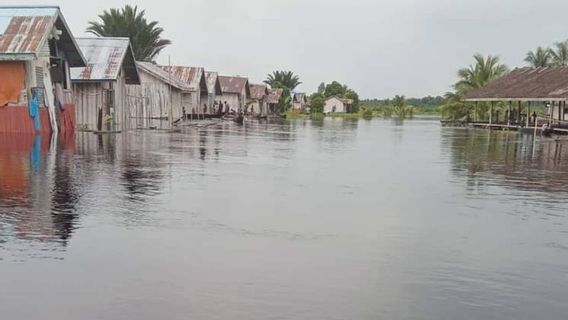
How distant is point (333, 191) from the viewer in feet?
38.5

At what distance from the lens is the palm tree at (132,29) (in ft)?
232

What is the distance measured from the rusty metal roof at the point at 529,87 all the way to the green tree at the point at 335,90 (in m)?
75.1

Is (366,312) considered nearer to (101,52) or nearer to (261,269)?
(261,269)

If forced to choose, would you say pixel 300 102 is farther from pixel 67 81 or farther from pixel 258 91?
pixel 67 81

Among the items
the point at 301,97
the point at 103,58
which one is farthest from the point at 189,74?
the point at 301,97

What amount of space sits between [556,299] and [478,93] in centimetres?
4940

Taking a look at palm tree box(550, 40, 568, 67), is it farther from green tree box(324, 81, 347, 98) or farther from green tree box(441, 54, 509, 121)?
green tree box(324, 81, 347, 98)

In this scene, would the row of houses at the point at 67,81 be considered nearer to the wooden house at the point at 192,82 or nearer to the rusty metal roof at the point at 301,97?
the wooden house at the point at 192,82

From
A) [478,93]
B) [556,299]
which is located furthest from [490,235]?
[478,93]

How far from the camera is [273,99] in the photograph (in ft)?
310

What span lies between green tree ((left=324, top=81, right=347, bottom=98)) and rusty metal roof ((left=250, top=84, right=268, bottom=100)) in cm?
3875

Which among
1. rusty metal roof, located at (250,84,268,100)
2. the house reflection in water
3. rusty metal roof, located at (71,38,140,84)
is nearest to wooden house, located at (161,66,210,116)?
rusty metal roof, located at (71,38,140,84)

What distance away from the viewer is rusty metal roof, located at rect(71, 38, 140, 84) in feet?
106

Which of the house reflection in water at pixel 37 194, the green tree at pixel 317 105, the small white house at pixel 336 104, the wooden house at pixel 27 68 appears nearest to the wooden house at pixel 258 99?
the green tree at pixel 317 105
